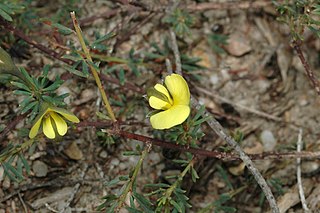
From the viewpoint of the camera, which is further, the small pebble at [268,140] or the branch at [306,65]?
the small pebble at [268,140]

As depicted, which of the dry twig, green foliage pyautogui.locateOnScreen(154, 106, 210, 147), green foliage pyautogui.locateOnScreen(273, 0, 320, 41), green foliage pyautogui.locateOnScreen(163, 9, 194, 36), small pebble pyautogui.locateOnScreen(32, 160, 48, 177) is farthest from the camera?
green foliage pyautogui.locateOnScreen(163, 9, 194, 36)

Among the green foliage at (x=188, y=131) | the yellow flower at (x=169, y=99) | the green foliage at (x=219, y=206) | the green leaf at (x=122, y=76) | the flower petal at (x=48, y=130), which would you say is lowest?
the green foliage at (x=219, y=206)

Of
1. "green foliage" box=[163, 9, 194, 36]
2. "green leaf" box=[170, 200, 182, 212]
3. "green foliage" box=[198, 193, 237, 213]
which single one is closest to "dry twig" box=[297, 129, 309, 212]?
"green foliage" box=[198, 193, 237, 213]

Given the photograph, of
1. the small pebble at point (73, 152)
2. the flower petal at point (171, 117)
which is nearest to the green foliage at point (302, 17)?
the flower petal at point (171, 117)

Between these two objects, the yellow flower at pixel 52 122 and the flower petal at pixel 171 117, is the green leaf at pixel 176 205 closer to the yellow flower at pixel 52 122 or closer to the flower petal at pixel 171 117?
the flower petal at pixel 171 117

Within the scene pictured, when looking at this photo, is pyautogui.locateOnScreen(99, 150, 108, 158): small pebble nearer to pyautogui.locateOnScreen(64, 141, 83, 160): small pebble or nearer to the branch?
pyautogui.locateOnScreen(64, 141, 83, 160): small pebble

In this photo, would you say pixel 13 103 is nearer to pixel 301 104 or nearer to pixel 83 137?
pixel 83 137

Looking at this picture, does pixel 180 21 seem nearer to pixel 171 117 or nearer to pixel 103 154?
pixel 103 154
